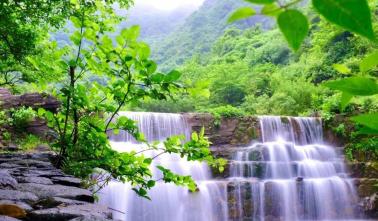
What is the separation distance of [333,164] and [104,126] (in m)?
10.0

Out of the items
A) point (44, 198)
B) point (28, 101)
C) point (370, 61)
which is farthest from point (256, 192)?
point (370, 61)

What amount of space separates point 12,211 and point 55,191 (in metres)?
0.53

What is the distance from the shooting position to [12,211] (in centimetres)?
147

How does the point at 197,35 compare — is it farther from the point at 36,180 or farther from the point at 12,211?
the point at 12,211

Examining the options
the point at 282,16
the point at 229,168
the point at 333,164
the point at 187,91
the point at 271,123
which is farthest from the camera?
the point at 271,123

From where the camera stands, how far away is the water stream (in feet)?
29.9

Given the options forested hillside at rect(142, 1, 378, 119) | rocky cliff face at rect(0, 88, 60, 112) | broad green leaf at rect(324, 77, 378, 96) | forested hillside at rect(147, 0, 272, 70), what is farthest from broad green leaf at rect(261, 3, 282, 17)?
forested hillside at rect(147, 0, 272, 70)

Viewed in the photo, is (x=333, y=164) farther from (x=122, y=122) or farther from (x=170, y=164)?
(x=122, y=122)

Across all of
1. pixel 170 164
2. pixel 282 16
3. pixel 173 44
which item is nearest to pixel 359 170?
pixel 170 164

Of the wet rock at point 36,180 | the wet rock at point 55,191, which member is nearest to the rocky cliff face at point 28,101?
the wet rock at point 36,180

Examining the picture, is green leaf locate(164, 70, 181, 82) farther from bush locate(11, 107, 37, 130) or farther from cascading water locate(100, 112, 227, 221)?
cascading water locate(100, 112, 227, 221)

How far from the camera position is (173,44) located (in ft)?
145

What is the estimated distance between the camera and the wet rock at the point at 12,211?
1459mm

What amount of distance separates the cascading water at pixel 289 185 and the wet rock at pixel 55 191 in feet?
25.4
